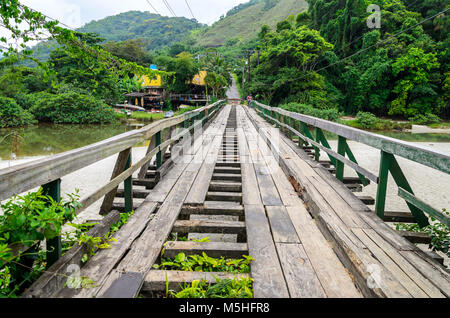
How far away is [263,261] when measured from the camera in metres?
1.93

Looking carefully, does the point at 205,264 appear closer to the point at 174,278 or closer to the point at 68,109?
the point at 174,278

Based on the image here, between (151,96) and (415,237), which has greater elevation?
(151,96)

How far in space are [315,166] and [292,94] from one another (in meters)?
29.3

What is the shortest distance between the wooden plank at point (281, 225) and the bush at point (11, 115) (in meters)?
28.8

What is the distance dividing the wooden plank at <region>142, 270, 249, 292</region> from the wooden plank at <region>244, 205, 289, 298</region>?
0.11m

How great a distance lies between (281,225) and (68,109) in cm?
3355

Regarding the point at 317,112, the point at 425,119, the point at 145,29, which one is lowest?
the point at 425,119

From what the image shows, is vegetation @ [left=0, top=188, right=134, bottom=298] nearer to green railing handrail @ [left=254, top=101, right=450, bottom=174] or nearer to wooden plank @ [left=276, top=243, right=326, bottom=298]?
wooden plank @ [left=276, top=243, right=326, bottom=298]

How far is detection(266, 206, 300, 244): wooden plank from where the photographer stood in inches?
88.9

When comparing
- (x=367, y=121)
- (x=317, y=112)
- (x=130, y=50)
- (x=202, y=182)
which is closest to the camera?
(x=202, y=182)

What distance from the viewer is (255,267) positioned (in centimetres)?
185

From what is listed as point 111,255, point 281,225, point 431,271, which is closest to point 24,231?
point 111,255
